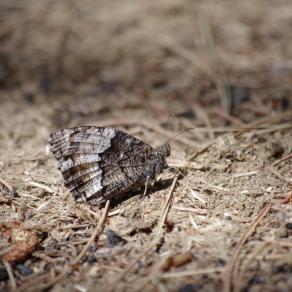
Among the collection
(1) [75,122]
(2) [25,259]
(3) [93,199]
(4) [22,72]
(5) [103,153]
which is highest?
(4) [22,72]

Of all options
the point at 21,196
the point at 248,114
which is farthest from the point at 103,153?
the point at 248,114

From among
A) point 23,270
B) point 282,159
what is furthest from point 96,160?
point 282,159

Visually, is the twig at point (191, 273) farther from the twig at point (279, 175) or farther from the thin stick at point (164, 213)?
the twig at point (279, 175)

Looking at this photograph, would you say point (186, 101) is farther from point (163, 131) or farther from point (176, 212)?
point (176, 212)

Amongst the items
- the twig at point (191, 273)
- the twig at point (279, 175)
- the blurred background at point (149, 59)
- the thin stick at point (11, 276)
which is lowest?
Result: the twig at point (191, 273)

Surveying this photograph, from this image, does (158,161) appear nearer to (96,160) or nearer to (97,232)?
(96,160)

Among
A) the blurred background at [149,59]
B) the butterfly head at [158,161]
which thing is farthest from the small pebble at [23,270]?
the blurred background at [149,59]
